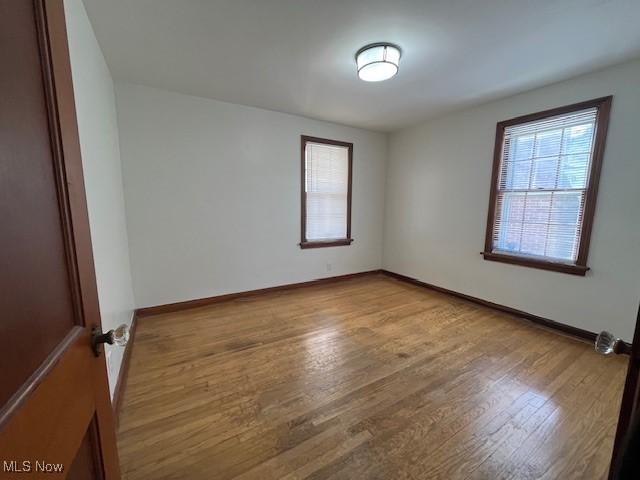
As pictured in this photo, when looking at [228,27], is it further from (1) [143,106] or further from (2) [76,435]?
(2) [76,435]

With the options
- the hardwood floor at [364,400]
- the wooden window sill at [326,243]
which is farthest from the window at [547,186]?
the wooden window sill at [326,243]

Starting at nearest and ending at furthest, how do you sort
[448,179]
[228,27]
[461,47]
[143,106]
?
[228,27], [461,47], [143,106], [448,179]

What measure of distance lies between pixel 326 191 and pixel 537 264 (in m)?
2.75

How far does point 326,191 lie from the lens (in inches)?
158

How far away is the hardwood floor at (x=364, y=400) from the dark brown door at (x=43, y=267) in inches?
33.0

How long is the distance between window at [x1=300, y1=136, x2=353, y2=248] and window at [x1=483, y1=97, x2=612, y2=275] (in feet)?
6.57

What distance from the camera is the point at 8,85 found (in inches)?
17.4

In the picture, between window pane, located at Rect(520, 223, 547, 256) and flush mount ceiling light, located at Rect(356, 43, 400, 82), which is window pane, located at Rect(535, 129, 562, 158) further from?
flush mount ceiling light, located at Rect(356, 43, 400, 82)

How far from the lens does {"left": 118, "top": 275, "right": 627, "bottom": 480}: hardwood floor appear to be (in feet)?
4.24

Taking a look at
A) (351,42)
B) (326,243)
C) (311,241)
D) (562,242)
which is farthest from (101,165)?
(562,242)

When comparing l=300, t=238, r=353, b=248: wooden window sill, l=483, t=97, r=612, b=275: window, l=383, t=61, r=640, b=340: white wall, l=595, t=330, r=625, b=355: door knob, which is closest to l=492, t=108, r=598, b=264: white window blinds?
l=483, t=97, r=612, b=275: window

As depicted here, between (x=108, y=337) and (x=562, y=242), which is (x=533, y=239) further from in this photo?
(x=108, y=337)

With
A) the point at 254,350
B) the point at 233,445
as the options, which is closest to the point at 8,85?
the point at 233,445

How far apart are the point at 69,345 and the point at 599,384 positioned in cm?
298
